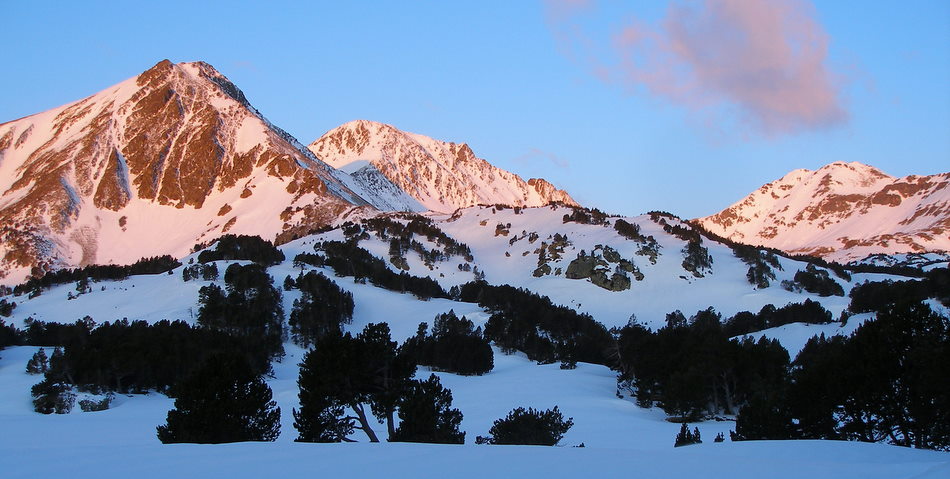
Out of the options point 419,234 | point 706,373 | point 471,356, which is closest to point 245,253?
point 419,234

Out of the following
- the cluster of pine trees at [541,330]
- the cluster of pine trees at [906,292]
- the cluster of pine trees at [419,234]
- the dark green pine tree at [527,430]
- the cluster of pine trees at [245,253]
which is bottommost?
the dark green pine tree at [527,430]

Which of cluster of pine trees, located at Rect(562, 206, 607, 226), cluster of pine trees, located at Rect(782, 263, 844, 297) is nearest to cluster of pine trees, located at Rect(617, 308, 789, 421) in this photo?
cluster of pine trees, located at Rect(782, 263, 844, 297)

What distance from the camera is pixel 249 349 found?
63.4 metres

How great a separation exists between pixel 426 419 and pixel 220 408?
6.88 m

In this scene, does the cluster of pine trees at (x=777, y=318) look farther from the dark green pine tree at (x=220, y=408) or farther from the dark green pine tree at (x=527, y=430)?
the dark green pine tree at (x=220, y=408)

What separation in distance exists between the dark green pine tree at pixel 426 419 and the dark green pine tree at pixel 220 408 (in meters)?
4.35

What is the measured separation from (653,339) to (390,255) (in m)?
73.3

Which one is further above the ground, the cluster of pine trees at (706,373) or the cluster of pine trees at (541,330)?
the cluster of pine trees at (541,330)

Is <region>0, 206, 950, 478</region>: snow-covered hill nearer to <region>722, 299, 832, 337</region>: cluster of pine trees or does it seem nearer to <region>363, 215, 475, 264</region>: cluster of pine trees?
<region>363, 215, 475, 264</region>: cluster of pine trees

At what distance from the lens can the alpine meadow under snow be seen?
1586 centimetres

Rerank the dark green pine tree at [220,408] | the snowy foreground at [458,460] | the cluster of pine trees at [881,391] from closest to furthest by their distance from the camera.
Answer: the snowy foreground at [458,460] < the cluster of pine trees at [881,391] < the dark green pine tree at [220,408]

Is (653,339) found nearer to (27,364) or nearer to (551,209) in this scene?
(27,364)

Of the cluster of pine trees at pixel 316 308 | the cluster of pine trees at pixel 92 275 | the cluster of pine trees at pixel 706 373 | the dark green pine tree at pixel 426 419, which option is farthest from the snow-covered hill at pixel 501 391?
the dark green pine tree at pixel 426 419

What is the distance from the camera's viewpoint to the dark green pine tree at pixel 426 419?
24.7m
